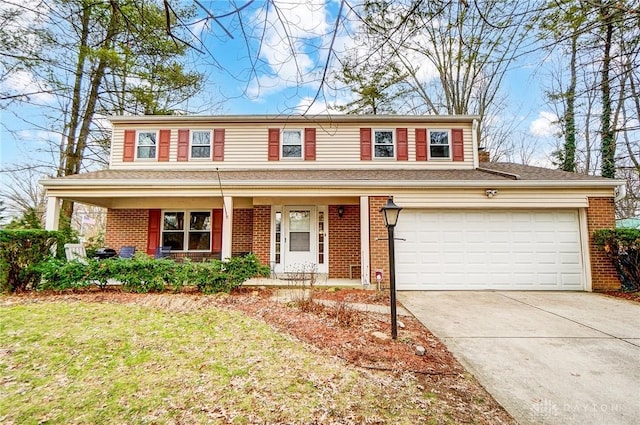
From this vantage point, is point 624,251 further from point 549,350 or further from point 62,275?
point 62,275

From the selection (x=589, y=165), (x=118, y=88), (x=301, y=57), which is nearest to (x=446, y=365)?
(x=301, y=57)

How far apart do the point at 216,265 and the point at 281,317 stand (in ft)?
7.99

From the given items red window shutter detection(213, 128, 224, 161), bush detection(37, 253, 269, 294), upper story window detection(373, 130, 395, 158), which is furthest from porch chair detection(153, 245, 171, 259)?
upper story window detection(373, 130, 395, 158)

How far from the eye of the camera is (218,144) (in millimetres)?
10188

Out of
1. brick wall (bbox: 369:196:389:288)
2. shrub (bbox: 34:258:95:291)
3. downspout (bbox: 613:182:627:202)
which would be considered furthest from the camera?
brick wall (bbox: 369:196:389:288)

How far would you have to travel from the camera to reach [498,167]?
1022 cm

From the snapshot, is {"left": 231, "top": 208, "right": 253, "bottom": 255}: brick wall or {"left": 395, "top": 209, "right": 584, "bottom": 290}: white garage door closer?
{"left": 395, "top": 209, "right": 584, "bottom": 290}: white garage door

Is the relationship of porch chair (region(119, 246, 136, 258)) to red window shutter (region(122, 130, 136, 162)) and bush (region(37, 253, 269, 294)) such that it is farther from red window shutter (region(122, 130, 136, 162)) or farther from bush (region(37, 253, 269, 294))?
red window shutter (region(122, 130, 136, 162))

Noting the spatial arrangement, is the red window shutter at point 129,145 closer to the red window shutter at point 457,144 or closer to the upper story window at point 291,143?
the upper story window at point 291,143

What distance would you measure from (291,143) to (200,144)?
317cm

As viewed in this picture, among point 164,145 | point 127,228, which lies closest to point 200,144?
point 164,145

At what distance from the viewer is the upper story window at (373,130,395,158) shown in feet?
33.1

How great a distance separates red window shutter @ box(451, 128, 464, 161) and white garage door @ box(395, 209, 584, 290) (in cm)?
293

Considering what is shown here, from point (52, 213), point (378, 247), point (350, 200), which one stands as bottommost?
point (378, 247)
